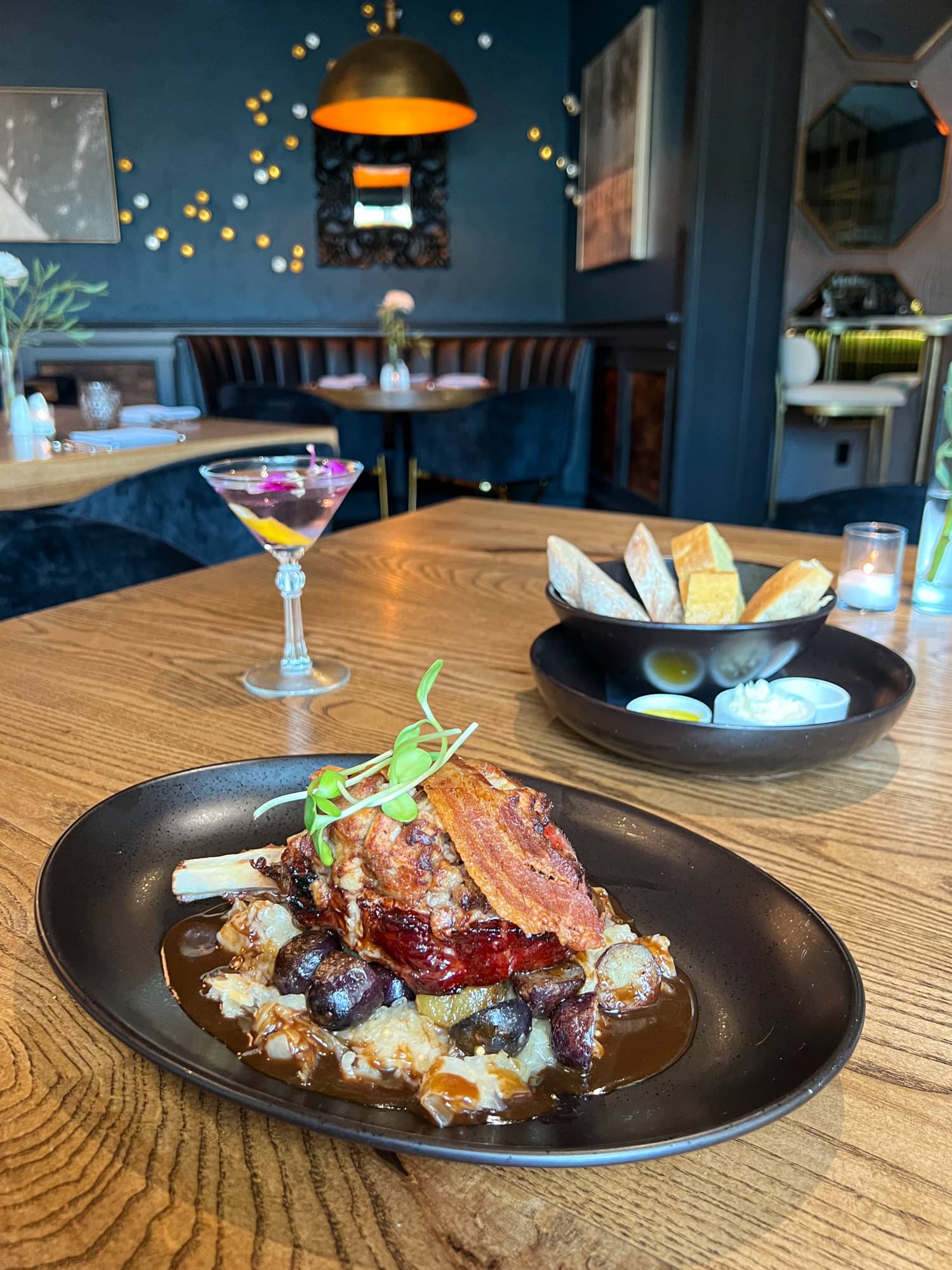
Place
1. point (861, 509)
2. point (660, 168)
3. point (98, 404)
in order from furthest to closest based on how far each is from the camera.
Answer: point (660, 168) < point (98, 404) < point (861, 509)

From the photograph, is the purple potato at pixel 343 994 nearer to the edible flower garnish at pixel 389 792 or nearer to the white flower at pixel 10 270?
the edible flower garnish at pixel 389 792

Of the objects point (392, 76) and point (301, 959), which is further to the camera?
point (392, 76)

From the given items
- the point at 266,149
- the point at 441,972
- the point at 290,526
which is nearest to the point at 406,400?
the point at 266,149

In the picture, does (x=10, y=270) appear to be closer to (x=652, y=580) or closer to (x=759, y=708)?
(x=652, y=580)

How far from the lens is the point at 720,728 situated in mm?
701

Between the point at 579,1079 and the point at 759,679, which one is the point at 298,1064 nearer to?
the point at 579,1079

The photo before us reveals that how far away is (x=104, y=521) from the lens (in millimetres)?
1585

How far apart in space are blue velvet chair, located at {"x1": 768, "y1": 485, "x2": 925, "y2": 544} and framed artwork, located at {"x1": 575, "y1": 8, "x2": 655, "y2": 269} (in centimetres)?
317

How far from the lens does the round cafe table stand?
421 centimetres

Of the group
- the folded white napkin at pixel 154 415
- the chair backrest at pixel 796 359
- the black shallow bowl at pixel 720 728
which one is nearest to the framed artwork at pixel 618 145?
the chair backrest at pixel 796 359

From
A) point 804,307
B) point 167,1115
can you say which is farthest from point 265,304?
point 167,1115

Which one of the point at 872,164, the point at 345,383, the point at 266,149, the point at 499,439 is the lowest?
the point at 499,439

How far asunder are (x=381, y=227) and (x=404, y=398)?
2.67 m

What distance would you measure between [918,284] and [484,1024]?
5.59 meters
